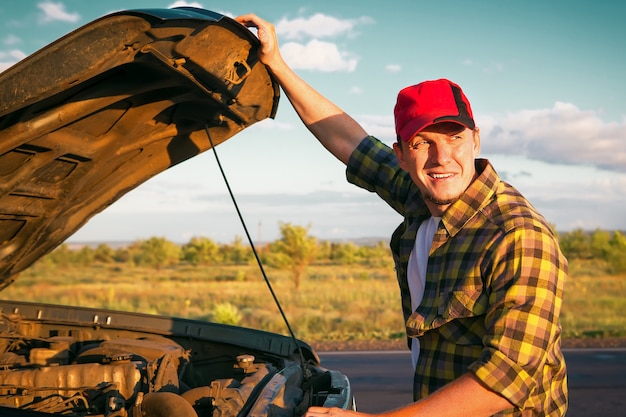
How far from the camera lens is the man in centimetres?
197

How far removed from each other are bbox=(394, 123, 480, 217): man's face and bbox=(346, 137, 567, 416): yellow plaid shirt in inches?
1.9

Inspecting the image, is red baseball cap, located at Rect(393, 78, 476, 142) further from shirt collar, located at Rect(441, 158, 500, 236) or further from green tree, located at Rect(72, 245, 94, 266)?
green tree, located at Rect(72, 245, 94, 266)

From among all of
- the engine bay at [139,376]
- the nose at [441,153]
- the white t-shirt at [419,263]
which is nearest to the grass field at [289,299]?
the engine bay at [139,376]

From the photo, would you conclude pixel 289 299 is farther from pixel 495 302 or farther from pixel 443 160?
pixel 495 302

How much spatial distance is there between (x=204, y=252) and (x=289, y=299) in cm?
2810

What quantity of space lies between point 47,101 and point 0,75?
0.38m

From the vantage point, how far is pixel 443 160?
230 cm

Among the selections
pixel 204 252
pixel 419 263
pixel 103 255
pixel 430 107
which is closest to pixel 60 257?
pixel 103 255

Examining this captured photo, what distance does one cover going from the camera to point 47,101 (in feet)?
9.05

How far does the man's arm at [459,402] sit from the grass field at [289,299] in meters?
11.5

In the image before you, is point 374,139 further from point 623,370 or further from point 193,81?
point 623,370

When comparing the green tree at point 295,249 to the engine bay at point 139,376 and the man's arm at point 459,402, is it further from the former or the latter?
the man's arm at point 459,402

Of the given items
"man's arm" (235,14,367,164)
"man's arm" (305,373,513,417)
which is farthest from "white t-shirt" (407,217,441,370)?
"man's arm" (235,14,367,164)

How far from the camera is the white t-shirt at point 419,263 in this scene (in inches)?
97.5
